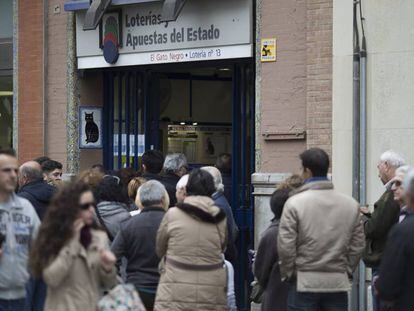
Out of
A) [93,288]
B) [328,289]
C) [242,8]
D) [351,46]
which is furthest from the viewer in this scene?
[242,8]

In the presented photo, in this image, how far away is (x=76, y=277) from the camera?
6137mm

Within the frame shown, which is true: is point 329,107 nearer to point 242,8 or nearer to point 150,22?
point 242,8

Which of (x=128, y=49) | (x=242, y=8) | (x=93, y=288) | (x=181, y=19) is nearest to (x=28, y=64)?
(x=128, y=49)

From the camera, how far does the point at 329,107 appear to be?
11.4 metres

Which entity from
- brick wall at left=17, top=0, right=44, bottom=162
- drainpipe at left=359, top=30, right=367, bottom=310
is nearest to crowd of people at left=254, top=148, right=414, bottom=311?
drainpipe at left=359, top=30, right=367, bottom=310

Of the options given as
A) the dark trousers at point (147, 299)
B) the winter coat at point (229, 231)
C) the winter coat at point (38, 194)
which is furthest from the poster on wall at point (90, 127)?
the dark trousers at point (147, 299)

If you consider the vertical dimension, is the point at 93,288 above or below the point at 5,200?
below

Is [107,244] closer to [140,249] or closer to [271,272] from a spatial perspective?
[140,249]

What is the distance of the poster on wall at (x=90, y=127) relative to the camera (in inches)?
561

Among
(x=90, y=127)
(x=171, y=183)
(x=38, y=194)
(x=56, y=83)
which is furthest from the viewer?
(x=90, y=127)

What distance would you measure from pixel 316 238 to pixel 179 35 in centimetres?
570

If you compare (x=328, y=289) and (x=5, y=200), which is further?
(x=328, y=289)

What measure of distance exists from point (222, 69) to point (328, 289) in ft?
22.4

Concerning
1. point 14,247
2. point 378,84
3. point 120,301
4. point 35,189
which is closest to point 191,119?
point 378,84
